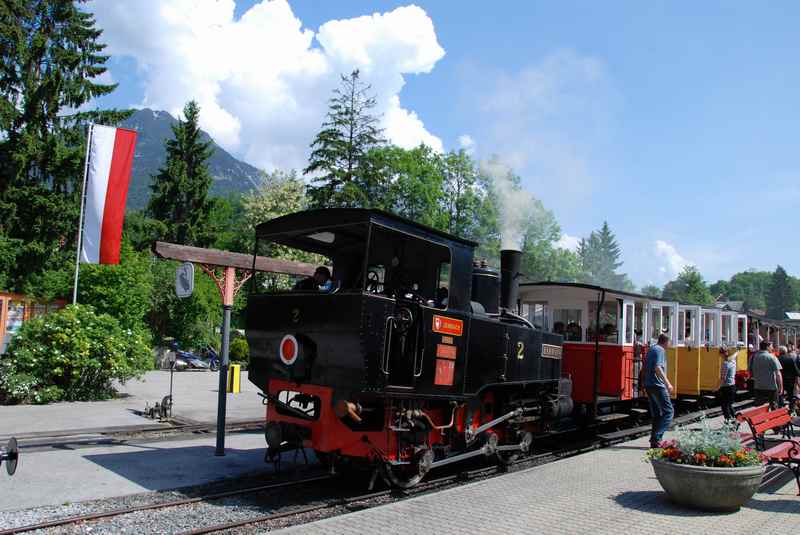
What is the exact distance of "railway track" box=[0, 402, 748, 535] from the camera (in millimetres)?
5777

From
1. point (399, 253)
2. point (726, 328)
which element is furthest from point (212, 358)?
point (399, 253)

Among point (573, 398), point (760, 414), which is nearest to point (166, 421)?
point (573, 398)

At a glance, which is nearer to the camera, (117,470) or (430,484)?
(430,484)

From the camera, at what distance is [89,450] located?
907 centimetres

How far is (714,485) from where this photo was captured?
5.91 meters

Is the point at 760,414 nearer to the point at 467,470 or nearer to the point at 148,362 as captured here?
the point at 467,470

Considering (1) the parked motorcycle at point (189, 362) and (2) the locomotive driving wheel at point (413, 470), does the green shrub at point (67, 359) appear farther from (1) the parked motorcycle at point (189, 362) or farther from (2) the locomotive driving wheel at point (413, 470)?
(1) the parked motorcycle at point (189, 362)

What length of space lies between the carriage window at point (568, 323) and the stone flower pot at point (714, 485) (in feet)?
20.8

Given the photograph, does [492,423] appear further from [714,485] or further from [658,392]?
[714,485]

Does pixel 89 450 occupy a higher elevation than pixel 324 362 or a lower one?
lower

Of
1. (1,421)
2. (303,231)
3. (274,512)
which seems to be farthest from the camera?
(1,421)

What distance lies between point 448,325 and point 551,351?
133 inches

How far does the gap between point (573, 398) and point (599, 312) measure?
1785 millimetres

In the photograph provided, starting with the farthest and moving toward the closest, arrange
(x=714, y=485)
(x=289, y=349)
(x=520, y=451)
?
(x=520, y=451) → (x=289, y=349) → (x=714, y=485)
